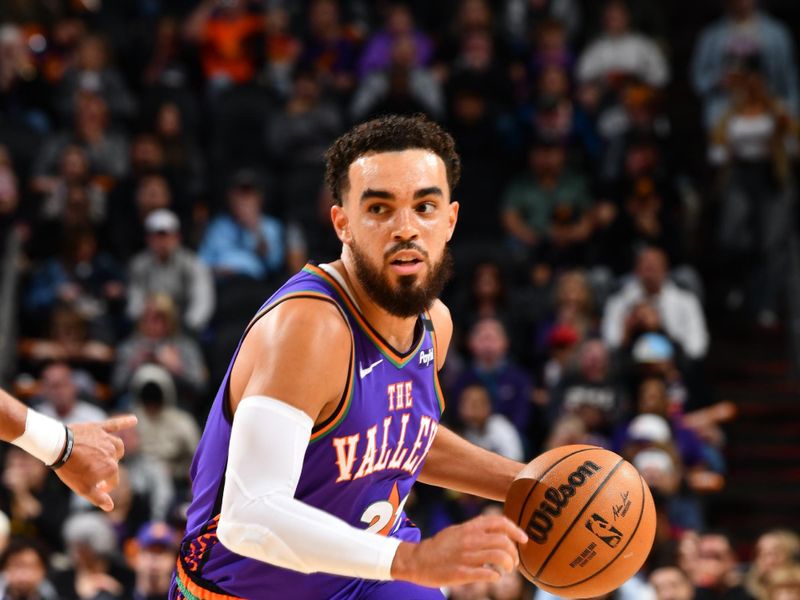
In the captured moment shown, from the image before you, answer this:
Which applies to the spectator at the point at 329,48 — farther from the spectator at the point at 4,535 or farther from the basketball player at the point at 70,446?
the basketball player at the point at 70,446

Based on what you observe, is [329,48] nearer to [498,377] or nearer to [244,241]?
[244,241]

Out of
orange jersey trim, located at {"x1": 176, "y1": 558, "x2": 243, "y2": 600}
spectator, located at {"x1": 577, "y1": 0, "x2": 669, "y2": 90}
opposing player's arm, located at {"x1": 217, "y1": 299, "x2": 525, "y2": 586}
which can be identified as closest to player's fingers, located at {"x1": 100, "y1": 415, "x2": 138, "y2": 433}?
orange jersey trim, located at {"x1": 176, "y1": 558, "x2": 243, "y2": 600}

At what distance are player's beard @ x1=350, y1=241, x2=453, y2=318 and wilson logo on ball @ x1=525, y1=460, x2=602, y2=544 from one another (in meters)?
0.73

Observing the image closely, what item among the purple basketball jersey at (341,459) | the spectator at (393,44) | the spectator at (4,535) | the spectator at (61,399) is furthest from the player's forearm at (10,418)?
the spectator at (393,44)

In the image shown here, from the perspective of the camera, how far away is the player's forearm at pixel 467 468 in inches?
180

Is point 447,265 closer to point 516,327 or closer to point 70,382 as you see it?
point 70,382

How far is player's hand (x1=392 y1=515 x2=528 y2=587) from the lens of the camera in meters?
3.34

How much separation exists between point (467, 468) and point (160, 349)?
566cm

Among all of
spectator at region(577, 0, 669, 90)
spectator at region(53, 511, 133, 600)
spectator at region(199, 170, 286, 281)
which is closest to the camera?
spectator at region(53, 511, 133, 600)

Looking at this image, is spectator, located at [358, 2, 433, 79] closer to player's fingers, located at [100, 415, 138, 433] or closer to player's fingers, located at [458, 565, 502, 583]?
player's fingers, located at [100, 415, 138, 433]

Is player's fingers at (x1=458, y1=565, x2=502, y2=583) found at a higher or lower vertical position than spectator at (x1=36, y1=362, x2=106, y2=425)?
higher

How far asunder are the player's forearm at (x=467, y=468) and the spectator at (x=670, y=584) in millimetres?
3600

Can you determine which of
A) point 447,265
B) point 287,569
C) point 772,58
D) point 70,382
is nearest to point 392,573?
point 287,569

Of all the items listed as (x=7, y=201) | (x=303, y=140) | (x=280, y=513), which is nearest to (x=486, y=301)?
(x=303, y=140)
